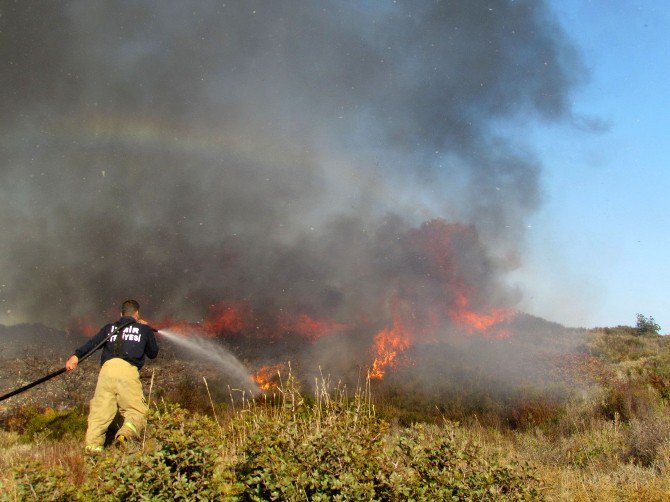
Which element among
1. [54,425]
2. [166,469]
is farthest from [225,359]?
[166,469]

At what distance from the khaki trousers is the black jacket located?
13cm

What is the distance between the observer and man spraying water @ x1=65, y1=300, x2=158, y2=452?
702 centimetres

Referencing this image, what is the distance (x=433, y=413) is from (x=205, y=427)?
10.7 m

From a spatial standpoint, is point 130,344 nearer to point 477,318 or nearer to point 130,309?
point 130,309

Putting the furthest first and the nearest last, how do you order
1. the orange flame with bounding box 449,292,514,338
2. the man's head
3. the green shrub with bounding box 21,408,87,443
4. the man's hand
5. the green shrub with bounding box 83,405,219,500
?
the orange flame with bounding box 449,292,514,338
the green shrub with bounding box 21,408,87,443
the man's head
the man's hand
the green shrub with bounding box 83,405,219,500

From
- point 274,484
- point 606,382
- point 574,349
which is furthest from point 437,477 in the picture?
point 574,349

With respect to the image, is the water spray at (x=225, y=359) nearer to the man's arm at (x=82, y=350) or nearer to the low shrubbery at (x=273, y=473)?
the man's arm at (x=82, y=350)

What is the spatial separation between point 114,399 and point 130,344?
857 mm

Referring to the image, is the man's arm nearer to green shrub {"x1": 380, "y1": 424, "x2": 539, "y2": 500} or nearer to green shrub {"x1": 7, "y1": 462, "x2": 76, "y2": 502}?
green shrub {"x1": 7, "y1": 462, "x2": 76, "y2": 502}

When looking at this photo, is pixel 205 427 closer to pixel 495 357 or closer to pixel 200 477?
pixel 200 477

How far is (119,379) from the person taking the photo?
718 cm

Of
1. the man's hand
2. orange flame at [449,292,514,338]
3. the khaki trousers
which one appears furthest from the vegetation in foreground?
Result: orange flame at [449,292,514,338]

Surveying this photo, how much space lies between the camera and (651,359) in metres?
18.9

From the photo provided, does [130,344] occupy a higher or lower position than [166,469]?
higher
